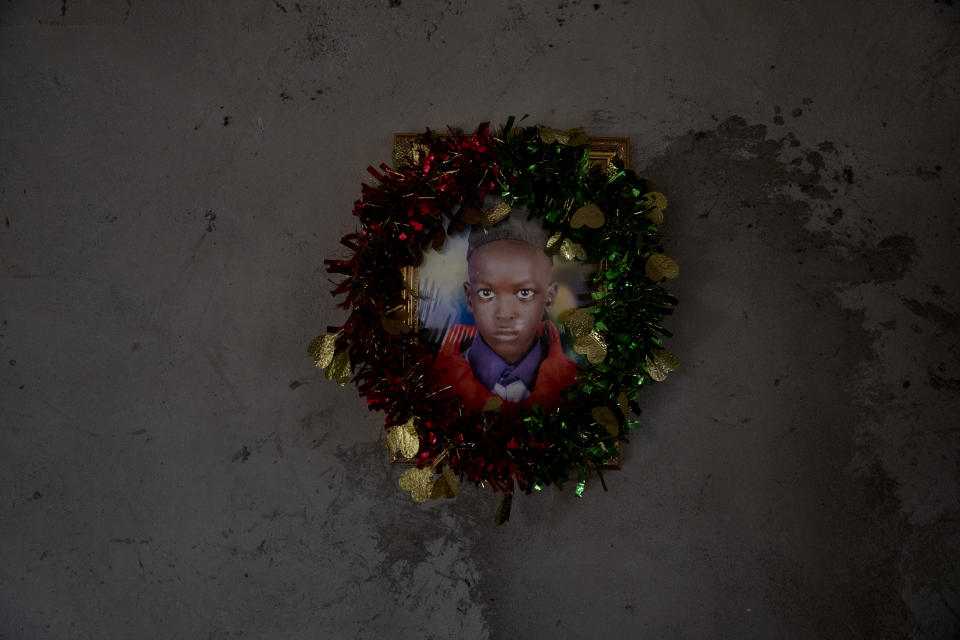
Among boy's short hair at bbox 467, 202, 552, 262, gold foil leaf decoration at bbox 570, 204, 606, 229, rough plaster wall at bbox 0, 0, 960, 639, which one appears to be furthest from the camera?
rough plaster wall at bbox 0, 0, 960, 639

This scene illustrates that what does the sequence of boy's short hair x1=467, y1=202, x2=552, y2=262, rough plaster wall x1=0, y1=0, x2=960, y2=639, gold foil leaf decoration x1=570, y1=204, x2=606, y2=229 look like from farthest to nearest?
rough plaster wall x1=0, y1=0, x2=960, y2=639 → boy's short hair x1=467, y1=202, x2=552, y2=262 → gold foil leaf decoration x1=570, y1=204, x2=606, y2=229

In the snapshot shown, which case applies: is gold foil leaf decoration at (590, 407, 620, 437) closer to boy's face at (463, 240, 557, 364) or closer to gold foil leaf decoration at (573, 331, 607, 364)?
gold foil leaf decoration at (573, 331, 607, 364)

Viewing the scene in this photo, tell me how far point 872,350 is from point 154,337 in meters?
2.16

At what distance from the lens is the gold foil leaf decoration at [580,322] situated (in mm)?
1515

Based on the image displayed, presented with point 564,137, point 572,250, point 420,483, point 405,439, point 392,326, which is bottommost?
point 420,483

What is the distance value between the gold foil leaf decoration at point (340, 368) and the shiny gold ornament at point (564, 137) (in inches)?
30.5

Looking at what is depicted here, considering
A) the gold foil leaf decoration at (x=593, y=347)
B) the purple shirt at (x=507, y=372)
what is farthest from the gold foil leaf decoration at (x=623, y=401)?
the purple shirt at (x=507, y=372)

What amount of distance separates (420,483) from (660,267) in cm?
86

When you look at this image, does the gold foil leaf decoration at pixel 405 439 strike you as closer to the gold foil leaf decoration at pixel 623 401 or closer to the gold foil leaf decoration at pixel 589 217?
the gold foil leaf decoration at pixel 623 401

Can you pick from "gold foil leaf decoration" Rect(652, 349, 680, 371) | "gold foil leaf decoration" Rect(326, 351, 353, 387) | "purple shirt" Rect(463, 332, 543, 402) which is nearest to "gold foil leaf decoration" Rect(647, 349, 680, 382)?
"gold foil leaf decoration" Rect(652, 349, 680, 371)

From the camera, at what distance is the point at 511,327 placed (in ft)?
5.12

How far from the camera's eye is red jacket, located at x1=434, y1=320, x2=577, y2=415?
5.14ft

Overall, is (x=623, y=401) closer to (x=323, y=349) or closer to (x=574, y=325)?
(x=574, y=325)

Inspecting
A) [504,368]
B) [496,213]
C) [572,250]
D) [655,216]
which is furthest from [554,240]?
[504,368]
